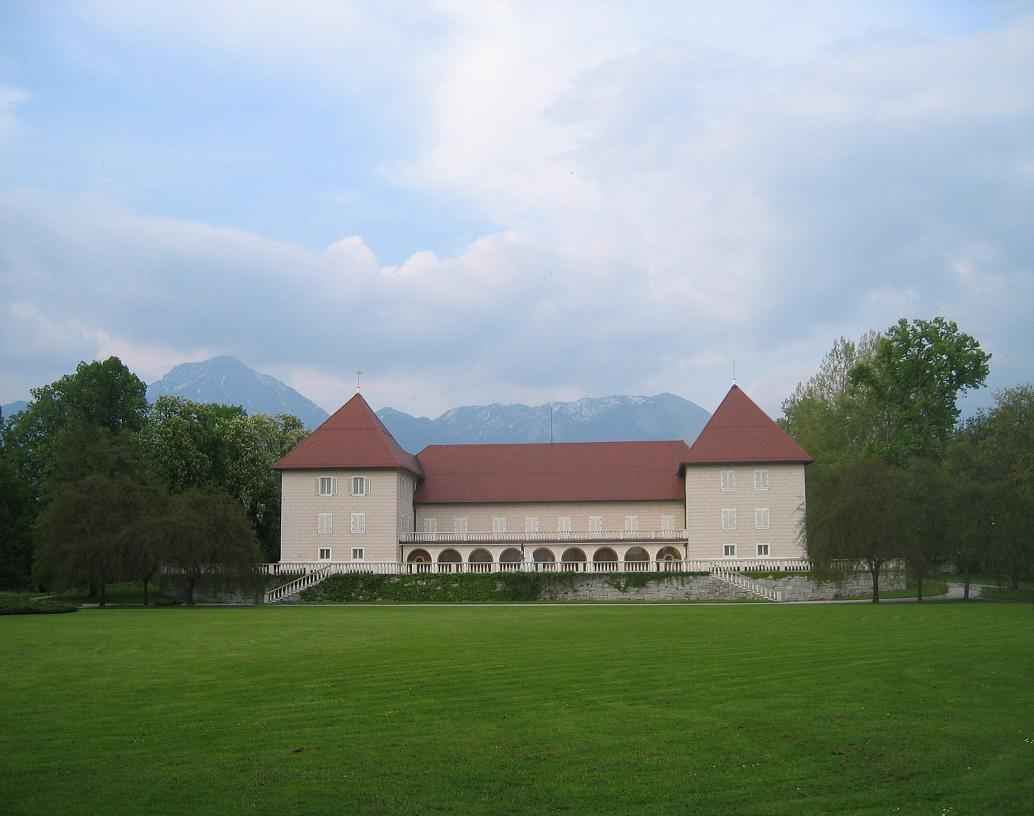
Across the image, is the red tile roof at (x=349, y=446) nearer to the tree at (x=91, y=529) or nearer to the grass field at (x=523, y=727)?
the tree at (x=91, y=529)

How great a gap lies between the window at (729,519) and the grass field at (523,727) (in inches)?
1305

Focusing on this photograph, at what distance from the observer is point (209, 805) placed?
8273 millimetres

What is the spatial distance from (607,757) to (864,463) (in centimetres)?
3338

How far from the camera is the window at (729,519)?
52844 millimetres

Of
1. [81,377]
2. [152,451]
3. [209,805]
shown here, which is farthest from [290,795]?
[81,377]

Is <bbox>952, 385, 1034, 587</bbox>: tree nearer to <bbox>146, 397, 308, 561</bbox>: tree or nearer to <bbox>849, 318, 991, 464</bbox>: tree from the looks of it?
<bbox>849, 318, 991, 464</bbox>: tree

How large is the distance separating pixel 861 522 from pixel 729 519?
13.8m

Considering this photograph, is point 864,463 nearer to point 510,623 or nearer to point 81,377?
point 510,623

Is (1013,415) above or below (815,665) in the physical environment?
above

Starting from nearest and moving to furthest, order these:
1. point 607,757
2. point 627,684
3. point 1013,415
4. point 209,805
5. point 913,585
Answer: point 209,805, point 607,757, point 627,684, point 913,585, point 1013,415

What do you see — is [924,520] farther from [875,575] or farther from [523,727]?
[523,727]

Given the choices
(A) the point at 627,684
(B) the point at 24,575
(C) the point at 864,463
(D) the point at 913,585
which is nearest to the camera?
(A) the point at 627,684

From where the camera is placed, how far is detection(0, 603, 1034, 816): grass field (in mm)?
8523

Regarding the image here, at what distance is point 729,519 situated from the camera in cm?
5288
